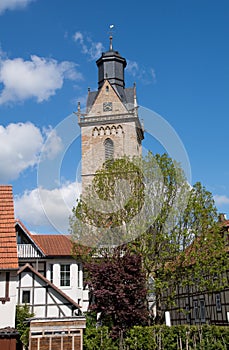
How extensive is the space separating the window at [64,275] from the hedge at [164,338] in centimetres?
843

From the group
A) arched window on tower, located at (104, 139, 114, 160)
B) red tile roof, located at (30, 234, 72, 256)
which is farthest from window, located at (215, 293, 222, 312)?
arched window on tower, located at (104, 139, 114, 160)

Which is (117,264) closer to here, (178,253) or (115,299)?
(115,299)

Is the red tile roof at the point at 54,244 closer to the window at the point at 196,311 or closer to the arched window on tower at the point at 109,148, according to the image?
the window at the point at 196,311

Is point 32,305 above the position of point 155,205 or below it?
below

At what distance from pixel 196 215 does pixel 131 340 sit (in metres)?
6.79

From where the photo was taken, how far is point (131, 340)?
18781 millimetres

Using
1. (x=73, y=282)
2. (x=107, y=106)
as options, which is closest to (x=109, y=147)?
(x=107, y=106)

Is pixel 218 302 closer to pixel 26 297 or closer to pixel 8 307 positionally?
pixel 26 297

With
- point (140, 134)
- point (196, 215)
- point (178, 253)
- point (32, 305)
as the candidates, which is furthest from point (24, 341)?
point (140, 134)

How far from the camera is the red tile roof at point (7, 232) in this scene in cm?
1652

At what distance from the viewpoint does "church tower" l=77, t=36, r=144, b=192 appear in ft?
140

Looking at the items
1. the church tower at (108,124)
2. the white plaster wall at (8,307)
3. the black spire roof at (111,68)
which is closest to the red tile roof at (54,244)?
the white plaster wall at (8,307)

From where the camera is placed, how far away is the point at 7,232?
1792 centimetres

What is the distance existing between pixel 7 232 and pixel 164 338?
26.5 ft
